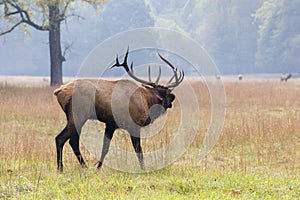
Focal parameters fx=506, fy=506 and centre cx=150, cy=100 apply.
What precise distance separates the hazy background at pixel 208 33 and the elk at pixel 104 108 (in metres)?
56.7

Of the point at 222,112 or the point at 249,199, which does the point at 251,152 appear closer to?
the point at 249,199

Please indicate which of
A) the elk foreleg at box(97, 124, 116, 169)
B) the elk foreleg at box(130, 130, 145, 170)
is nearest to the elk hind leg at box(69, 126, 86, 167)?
the elk foreleg at box(97, 124, 116, 169)

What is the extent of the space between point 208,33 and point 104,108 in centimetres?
7530

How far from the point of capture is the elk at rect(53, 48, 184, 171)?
7.52 meters

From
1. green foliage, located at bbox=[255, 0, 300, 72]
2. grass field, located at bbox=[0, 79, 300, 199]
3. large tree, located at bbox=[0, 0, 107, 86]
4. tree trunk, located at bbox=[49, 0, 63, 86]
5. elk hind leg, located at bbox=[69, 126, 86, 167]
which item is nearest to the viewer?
grass field, located at bbox=[0, 79, 300, 199]

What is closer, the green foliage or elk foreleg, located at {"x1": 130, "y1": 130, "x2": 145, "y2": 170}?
elk foreleg, located at {"x1": 130, "y1": 130, "x2": 145, "y2": 170}

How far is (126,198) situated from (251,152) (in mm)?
4020

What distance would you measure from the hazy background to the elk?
56.7 metres

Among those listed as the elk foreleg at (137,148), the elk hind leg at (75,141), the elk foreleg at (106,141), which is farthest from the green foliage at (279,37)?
the elk hind leg at (75,141)

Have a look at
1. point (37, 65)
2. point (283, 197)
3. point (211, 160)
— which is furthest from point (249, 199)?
point (37, 65)

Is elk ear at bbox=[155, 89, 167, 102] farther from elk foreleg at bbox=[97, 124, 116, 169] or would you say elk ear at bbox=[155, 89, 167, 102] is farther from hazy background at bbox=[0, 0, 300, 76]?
hazy background at bbox=[0, 0, 300, 76]

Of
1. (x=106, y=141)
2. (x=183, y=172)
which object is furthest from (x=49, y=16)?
(x=183, y=172)

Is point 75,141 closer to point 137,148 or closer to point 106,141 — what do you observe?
point 106,141

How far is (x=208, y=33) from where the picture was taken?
8150cm
